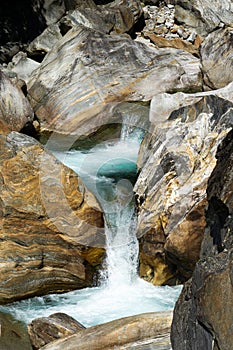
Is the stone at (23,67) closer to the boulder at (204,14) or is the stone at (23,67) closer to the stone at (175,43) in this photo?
the stone at (175,43)

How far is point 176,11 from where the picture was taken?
827 inches

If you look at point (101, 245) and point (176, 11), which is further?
point (176, 11)

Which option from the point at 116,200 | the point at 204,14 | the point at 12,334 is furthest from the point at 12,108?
the point at 204,14

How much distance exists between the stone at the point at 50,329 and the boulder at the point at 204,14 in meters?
15.0

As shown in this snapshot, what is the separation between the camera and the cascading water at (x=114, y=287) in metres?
7.49

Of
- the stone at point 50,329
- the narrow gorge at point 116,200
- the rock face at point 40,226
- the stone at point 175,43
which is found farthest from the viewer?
the stone at point 175,43

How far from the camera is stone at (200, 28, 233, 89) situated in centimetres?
1402

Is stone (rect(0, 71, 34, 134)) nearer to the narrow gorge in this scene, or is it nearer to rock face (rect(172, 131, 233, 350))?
the narrow gorge

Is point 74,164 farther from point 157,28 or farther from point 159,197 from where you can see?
point 157,28

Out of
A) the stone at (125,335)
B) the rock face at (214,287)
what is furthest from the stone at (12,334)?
the rock face at (214,287)

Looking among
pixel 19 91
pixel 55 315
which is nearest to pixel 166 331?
pixel 55 315

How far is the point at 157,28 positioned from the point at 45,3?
386 centimetres

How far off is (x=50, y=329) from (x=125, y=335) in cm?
138

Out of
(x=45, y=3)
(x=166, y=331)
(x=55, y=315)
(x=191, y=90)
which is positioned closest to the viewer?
(x=166, y=331)
